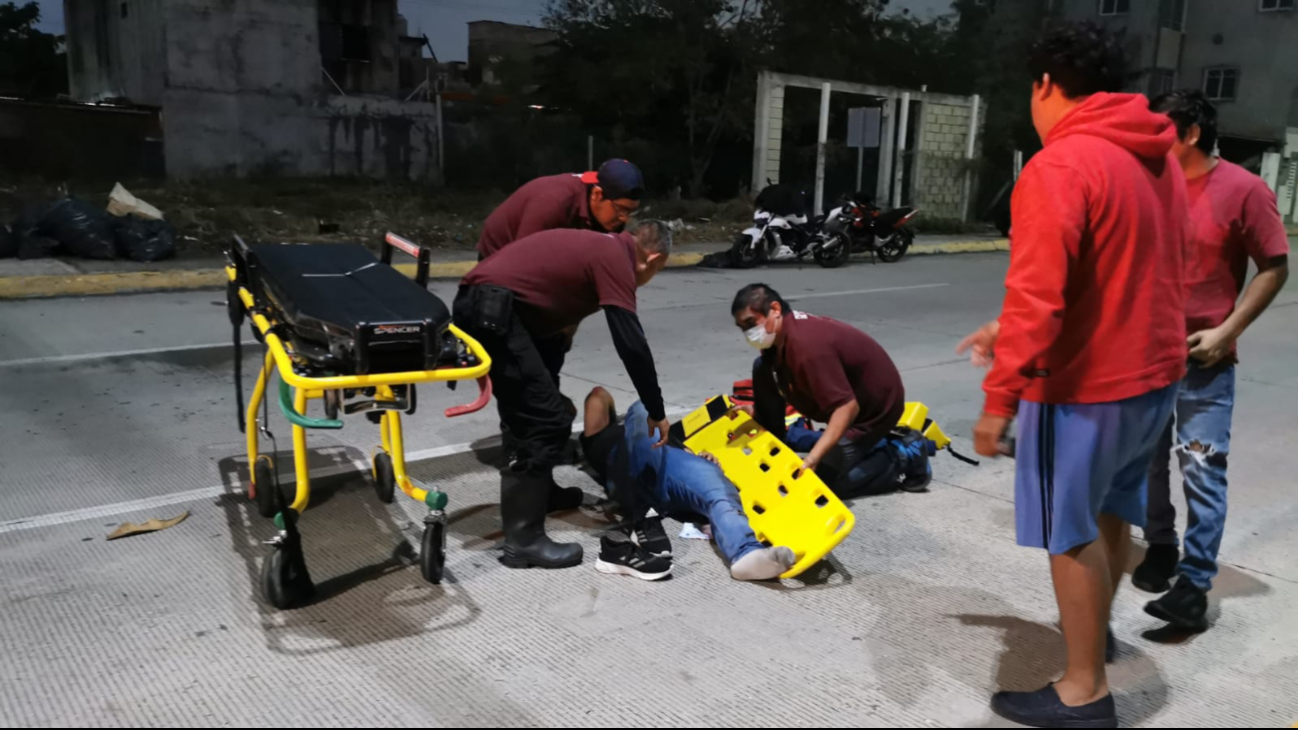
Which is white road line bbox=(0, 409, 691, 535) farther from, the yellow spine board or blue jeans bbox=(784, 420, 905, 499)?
blue jeans bbox=(784, 420, 905, 499)

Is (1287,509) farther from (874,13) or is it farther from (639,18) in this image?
(874,13)

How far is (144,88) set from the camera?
2436cm

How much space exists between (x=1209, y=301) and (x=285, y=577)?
3231mm

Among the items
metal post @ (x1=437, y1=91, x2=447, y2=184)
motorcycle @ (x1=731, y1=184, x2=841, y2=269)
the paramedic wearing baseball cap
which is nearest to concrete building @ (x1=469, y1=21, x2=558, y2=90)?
metal post @ (x1=437, y1=91, x2=447, y2=184)

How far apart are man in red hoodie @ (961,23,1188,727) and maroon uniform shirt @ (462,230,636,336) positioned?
162 cm

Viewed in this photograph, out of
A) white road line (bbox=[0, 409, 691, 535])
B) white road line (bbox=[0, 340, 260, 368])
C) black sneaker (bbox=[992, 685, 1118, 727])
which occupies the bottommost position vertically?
white road line (bbox=[0, 340, 260, 368])

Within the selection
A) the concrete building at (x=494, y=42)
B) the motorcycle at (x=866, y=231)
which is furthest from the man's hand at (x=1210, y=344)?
the concrete building at (x=494, y=42)

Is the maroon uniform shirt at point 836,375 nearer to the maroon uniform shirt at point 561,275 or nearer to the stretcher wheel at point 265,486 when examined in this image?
the maroon uniform shirt at point 561,275

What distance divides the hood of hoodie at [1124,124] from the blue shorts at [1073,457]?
2.06 feet

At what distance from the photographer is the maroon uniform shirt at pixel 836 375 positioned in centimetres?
425

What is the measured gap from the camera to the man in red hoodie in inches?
93.4

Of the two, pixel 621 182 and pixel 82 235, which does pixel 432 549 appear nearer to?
pixel 621 182

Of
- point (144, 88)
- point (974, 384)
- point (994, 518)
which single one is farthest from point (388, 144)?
point (994, 518)

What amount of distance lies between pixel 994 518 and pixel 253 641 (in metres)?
3.14
